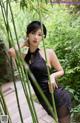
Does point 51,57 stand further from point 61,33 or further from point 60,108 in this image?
point 61,33

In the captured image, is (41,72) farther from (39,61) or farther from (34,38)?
(34,38)

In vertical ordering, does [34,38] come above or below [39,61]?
above

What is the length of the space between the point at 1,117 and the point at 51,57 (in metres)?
0.89

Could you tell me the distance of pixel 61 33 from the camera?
389cm

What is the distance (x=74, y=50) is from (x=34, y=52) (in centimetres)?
162

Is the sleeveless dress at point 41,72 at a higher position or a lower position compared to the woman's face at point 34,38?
lower

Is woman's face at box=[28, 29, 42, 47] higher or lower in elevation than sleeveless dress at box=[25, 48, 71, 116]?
higher

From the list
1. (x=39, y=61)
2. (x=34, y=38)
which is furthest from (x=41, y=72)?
(x=34, y=38)

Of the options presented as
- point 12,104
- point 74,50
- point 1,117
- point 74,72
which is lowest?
point 12,104

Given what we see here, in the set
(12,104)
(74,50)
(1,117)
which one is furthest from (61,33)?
(1,117)

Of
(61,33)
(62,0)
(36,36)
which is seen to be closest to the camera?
(36,36)

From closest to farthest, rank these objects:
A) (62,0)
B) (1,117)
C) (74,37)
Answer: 1. (1,117)
2. (74,37)
3. (62,0)

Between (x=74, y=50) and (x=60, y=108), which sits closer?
(x=60, y=108)

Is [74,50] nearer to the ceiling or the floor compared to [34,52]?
nearer to the floor
